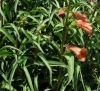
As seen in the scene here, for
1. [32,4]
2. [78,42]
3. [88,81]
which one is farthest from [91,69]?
[32,4]

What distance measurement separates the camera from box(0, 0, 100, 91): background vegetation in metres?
2.02

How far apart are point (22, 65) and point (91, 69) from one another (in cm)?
69

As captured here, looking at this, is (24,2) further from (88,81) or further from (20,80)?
(88,81)

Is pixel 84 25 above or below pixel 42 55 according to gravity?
above

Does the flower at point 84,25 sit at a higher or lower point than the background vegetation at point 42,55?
higher

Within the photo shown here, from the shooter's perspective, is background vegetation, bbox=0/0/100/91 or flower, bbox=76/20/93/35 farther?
background vegetation, bbox=0/0/100/91

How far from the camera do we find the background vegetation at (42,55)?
202cm

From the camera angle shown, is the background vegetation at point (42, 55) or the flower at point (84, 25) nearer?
the flower at point (84, 25)

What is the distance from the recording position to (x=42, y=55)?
79.5 inches

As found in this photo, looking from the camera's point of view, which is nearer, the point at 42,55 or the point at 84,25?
the point at 84,25

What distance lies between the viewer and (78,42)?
2293 mm

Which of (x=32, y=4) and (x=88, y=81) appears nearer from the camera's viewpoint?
(x=88, y=81)

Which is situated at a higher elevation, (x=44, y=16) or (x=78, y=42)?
(x=44, y=16)

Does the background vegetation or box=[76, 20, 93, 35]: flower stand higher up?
box=[76, 20, 93, 35]: flower
